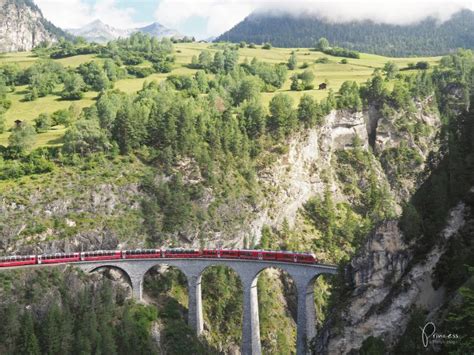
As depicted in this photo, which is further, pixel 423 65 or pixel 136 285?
pixel 423 65

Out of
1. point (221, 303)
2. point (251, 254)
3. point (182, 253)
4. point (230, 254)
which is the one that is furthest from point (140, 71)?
point (251, 254)

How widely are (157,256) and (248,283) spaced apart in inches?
613

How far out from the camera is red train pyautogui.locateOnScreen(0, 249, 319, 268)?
7312 centimetres

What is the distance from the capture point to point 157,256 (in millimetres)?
83625

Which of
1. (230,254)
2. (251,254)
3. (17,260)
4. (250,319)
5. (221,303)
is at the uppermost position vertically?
(17,260)

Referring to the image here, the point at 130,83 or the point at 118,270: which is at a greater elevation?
the point at 130,83

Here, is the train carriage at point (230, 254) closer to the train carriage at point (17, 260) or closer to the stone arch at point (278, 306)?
the stone arch at point (278, 306)

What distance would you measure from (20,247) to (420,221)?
59791mm

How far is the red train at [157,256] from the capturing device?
73.1m

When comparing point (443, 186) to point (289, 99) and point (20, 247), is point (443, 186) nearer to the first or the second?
point (20, 247)

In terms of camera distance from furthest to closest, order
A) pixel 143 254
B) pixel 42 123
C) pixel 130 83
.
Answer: pixel 130 83 < pixel 42 123 < pixel 143 254

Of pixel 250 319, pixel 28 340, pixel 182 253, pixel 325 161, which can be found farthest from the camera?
pixel 325 161

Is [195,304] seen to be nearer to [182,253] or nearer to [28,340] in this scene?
[182,253]

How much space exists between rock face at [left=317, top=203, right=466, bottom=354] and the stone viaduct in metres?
8.40
